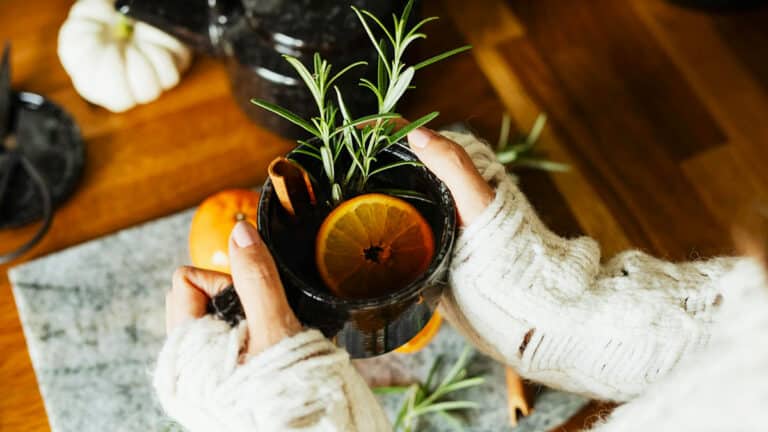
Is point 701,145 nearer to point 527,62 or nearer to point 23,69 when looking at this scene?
point 527,62

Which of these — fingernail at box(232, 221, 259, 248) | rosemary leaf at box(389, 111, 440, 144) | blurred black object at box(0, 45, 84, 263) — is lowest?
rosemary leaf at box(389, 111, 440, 144)

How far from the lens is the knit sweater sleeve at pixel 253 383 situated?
1.27ft

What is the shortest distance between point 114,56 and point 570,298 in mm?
453

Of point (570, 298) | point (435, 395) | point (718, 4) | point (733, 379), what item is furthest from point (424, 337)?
point (718, 4)

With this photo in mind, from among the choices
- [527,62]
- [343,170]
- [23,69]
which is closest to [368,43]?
[343,170]

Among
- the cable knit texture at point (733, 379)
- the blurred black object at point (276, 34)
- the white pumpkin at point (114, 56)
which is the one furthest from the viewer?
the white pumpkin at point (114, 56)

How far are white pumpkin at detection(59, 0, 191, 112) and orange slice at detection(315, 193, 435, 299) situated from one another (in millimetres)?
319

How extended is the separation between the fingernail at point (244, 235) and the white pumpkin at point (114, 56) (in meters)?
0.30

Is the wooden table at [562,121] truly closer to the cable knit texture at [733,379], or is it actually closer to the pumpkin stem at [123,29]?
the pumpkin stem at [123,29]

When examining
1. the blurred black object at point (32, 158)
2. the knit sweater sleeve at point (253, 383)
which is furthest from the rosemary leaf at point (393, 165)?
the blurred black object at point (32, 158)

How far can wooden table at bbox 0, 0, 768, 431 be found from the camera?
2.14ft

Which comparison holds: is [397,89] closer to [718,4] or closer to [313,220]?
[313,220]

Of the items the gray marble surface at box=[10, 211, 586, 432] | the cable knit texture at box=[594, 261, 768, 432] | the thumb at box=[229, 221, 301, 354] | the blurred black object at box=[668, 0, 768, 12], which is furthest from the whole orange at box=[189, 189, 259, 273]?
the blurred black object at box=[668, 0, 768, 12]

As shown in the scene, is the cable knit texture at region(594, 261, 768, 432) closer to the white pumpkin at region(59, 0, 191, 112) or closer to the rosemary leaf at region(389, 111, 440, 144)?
the rosemary leaf at region(389, 111, 440, 144)
